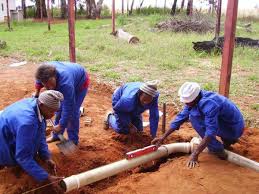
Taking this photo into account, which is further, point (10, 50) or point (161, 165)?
point (10, 50)

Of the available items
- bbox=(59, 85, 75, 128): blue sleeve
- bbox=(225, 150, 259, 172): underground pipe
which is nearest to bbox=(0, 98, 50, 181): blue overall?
bbox=(59, 85, 75, 128): blue sleeve

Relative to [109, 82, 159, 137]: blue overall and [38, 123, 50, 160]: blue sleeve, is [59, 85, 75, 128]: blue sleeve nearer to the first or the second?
[38, 123, 50, 160]: blue sleeve

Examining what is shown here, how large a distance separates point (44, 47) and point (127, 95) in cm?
905

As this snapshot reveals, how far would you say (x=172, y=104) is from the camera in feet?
22.5

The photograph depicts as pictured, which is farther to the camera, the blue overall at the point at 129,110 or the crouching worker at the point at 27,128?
the blue overall at the point at 129,110

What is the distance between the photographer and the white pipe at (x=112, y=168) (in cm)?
368

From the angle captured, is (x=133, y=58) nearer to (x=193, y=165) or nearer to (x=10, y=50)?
(x=10, y=50)

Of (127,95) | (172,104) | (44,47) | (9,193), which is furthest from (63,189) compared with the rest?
(44,47)

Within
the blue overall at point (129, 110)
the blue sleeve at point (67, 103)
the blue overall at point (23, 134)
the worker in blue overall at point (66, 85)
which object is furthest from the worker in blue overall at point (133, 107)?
the blue overall at point (23, 134)

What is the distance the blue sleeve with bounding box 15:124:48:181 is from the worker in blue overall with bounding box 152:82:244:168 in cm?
166

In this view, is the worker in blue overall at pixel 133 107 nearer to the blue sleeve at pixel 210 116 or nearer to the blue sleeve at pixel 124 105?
the blue sleeve at pixel 124 105

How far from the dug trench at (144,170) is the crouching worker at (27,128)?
0.48 m

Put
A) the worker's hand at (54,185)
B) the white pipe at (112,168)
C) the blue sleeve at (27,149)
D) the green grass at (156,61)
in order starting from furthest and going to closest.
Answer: the green grass at (156,61), the white pipe at (112,168), the worker's hand at (54,185), the blue sleeve at (27,149)

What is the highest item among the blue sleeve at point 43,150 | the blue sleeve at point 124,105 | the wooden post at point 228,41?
the wooden post at point 228,41
